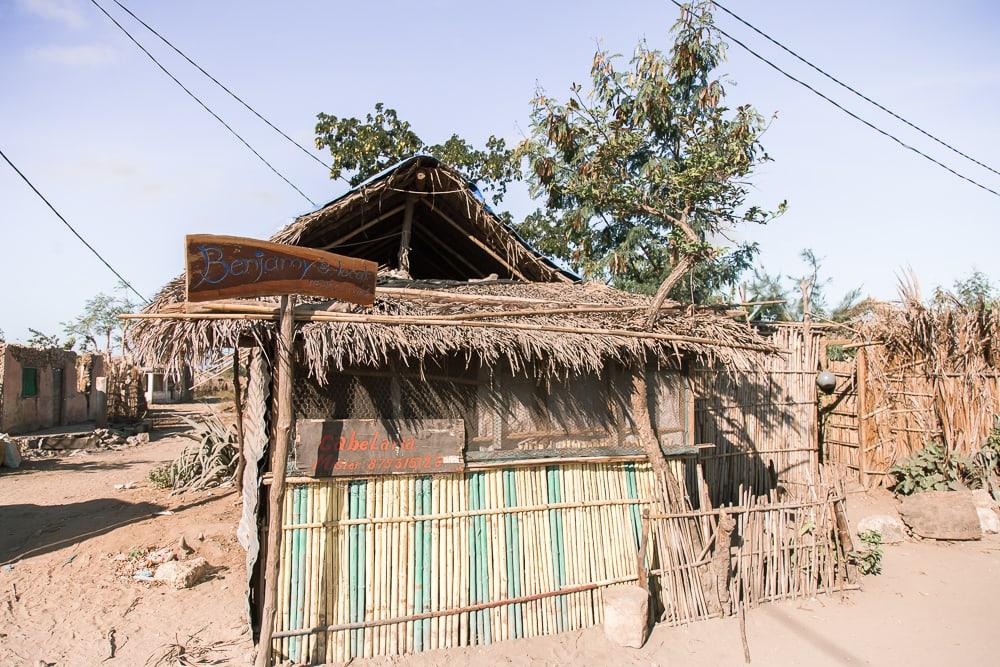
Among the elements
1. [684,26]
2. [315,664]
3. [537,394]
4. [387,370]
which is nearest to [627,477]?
[537,394]

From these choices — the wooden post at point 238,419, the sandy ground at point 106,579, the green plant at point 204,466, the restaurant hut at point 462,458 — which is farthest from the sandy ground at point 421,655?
the green plant at point 204,466

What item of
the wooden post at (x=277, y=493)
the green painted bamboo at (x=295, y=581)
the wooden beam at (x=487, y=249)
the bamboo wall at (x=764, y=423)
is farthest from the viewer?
the bamboo wall at (x=764, y=423)

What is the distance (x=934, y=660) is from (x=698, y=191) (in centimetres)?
822

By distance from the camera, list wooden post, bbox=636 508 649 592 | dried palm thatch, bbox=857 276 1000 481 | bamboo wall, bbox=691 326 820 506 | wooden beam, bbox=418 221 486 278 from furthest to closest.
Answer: dried palm thatch, bbox=857 276 1000 481 < bamboo wall, bbox=691 326 820 506 < wooden beam, bbox=418 221 486 278 < wooden post, bbox=636 508 649 592

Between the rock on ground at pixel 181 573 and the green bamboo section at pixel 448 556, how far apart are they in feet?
8.14

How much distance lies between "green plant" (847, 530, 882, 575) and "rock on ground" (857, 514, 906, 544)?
1209mm

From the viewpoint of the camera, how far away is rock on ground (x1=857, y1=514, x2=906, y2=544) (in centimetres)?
848

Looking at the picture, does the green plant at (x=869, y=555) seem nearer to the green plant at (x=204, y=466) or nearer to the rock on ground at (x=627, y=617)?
the rock on ground at (x=627, y=617)

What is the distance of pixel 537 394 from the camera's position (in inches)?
240

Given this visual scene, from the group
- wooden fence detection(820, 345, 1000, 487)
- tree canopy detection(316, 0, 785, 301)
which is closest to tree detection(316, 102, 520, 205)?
tree canopy detection(316, 0, 785, 301)

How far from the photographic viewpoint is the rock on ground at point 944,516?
839cm

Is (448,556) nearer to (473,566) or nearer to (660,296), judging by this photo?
(473,566)

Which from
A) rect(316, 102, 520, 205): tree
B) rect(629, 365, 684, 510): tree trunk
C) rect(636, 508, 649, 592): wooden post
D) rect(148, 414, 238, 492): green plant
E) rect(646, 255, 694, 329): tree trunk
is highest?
rect(316, 102, 520, 205): tree

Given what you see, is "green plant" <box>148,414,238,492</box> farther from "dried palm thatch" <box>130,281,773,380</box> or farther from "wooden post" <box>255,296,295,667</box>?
"wooden post" <box>255,296,295,667</box>
